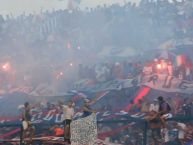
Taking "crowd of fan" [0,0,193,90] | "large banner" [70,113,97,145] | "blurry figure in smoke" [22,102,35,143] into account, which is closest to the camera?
"large banner" [70,113,97,145]

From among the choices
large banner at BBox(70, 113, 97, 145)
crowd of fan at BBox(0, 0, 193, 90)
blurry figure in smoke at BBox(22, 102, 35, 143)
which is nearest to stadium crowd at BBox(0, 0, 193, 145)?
crowd of fan at BBox(0, 0, 193, 90)

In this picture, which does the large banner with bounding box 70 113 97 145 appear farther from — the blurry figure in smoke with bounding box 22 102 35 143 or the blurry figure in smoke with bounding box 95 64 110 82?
the blurry figure in smoke with bounding box 95 64 110 82

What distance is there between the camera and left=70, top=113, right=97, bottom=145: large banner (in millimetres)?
13312

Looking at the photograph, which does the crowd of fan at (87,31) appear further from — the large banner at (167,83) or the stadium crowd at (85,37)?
the large banner at (167,83)

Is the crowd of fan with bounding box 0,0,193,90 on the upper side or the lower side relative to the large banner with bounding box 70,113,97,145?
upper

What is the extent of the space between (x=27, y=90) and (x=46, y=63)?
9.44 meters

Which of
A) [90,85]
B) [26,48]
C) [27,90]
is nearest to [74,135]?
[90,85]

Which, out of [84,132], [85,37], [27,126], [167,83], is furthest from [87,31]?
[84,132]

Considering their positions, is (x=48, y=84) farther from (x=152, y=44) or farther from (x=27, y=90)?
(x=152, y=44)

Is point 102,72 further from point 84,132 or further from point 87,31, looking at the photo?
point 84,132

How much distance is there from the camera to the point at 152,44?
48.2 meters

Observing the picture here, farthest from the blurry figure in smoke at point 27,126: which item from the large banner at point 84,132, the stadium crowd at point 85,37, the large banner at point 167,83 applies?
the stadium crowd at point 85,37

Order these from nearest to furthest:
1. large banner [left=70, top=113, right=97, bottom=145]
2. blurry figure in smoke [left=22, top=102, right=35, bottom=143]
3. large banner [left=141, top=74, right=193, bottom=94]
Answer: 1. large banner [left=70, top=113, right=97, bottom=145]
2. blurry figure in smoke [left=22, top=102, right=35, bottom=143]
3. large banner [left=141, top=74, right=193, bottom=94]

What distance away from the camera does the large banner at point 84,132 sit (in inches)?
524
